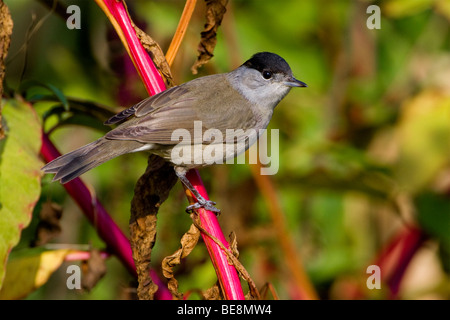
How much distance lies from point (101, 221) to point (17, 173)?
1.06 ft

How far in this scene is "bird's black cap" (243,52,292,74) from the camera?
2717 mm

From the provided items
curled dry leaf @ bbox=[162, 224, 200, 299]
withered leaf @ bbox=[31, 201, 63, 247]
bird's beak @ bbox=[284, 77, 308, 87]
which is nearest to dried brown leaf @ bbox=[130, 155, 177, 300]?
curled dry leaf @ bbox=[162, 224, 200, 299]

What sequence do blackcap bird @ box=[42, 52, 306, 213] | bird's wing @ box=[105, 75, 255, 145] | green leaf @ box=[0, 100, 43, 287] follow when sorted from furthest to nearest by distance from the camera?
bird's wing @ box=[105, 75, 255, 145] → blackcap bird @ box=[42, 52, 306, 213] → green leaf @ box=[0, 100, 43, 287]

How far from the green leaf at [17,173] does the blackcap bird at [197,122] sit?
0.07m

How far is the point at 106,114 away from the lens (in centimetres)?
217

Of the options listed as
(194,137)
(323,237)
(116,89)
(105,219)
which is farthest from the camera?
(323,237)

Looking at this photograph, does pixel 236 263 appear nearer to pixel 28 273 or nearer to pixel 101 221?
pixel 101 221

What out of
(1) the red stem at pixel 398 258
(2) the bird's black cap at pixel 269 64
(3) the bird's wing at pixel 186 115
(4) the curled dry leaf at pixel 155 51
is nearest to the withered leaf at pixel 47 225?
(3) the bird's wing at pixel 186 115

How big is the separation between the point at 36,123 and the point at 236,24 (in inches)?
97.7

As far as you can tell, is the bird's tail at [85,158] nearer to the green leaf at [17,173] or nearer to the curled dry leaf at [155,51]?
the green leaf at [17,173]

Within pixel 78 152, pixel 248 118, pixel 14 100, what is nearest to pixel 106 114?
pixel 78 152

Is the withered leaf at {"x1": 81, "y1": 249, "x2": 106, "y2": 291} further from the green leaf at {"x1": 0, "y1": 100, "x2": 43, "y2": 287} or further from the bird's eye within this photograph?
the bird's eye

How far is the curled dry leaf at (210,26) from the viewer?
1.99m

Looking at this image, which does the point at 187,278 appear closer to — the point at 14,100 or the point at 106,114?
the point at 106,114
